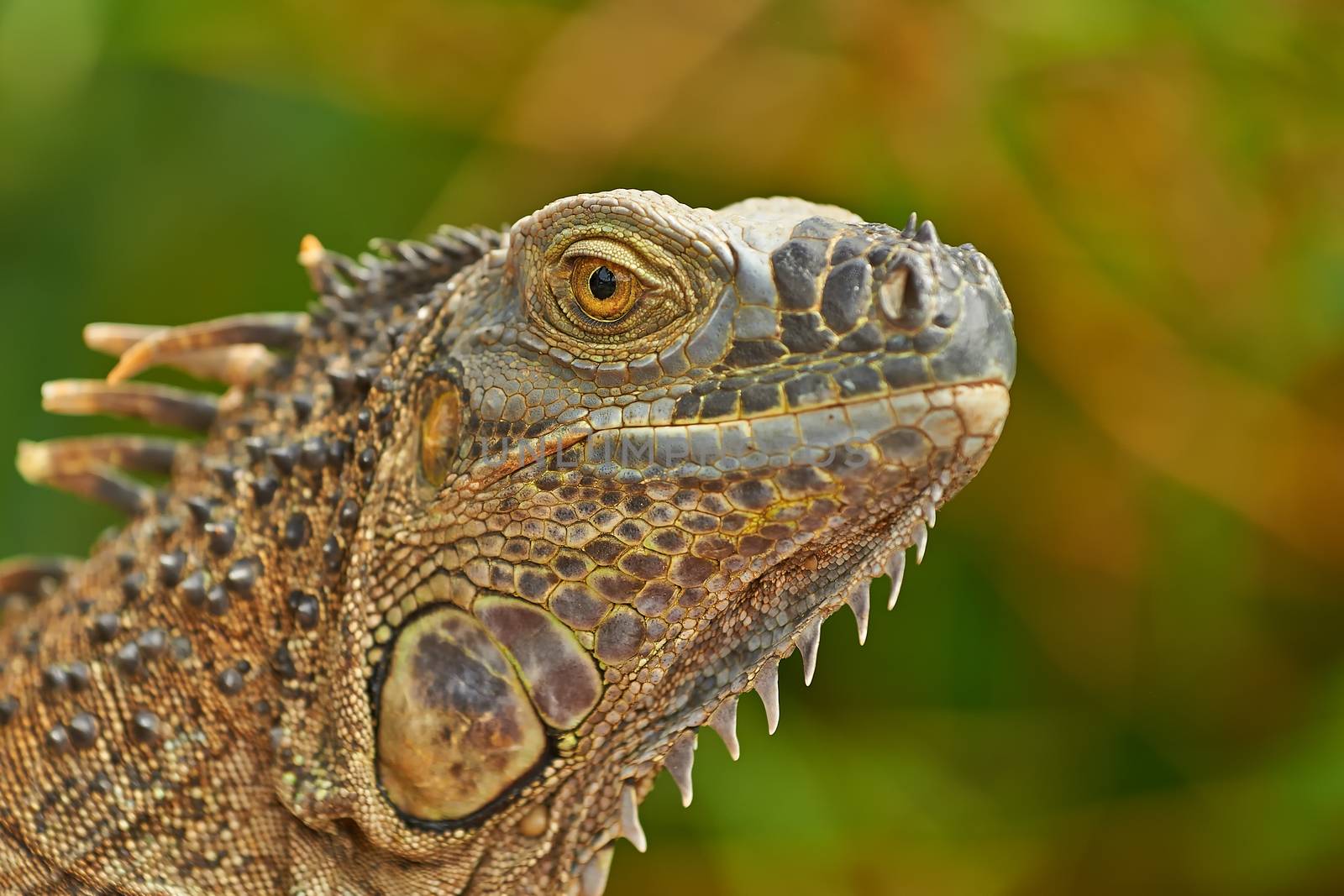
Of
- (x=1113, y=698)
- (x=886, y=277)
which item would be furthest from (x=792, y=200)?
(x=1113, y=698)

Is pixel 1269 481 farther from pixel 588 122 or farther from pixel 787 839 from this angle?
pixel 588 122

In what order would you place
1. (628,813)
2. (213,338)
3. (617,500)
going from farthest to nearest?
(213,338), (628,813), (617,500)

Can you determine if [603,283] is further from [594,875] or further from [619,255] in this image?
[594,875]

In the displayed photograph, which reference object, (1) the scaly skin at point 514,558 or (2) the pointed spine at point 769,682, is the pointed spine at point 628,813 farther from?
(2) the pointed spine at point 769,682

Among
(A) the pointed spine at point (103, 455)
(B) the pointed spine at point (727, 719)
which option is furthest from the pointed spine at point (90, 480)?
(B) the pointed spine at point (727, 719)

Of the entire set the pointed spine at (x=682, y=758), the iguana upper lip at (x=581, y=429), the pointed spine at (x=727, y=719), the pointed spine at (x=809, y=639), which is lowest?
the pointed spine at (x=682, y=758)

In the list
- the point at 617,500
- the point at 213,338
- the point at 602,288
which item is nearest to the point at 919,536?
the point at 617,500
